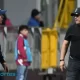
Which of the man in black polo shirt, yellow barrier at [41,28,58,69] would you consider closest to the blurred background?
yellow barrier at [41,28,58,69]

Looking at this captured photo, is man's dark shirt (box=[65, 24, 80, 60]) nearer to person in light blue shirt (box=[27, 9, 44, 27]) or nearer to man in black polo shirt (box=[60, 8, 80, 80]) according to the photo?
man in black polo shirt (box=[60, 8, 80, 80])

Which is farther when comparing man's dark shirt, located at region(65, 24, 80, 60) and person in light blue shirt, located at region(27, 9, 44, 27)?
person in light blue shirt, located at region(27, 9, 44, 27)

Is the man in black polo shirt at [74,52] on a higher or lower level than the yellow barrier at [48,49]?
higher

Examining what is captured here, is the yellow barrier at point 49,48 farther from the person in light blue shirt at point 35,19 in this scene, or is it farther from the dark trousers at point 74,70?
the dark trousers at point 74,70

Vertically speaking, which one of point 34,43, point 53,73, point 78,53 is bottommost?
point 53,73

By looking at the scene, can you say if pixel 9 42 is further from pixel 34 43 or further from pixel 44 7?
pixel 44 7

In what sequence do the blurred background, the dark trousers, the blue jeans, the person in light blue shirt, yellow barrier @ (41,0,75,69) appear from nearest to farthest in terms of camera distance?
the dark trousers → the blue jeans → the blurred background → yellow barrier @ (41,0,75,69) → the person in light blue shirt

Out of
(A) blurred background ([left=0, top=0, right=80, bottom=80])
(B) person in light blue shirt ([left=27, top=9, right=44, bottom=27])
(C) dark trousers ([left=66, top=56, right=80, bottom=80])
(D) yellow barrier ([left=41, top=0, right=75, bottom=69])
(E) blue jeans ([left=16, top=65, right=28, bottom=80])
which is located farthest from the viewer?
(B) person in light blue shirt ([left=27, top=9, right=44, bottom=27])

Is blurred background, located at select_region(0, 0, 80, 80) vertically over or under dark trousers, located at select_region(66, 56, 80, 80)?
under

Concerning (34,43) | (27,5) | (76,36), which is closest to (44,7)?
(27,5)

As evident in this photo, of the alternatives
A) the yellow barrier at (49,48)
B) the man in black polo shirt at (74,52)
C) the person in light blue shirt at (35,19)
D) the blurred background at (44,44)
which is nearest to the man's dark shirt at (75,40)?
the man in black polo shirt at (74,52)

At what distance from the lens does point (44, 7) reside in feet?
49.6

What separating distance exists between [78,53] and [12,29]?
12.4 feet

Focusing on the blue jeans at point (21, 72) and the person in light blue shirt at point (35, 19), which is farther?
the person in light blue shirt at point (35, 19)
